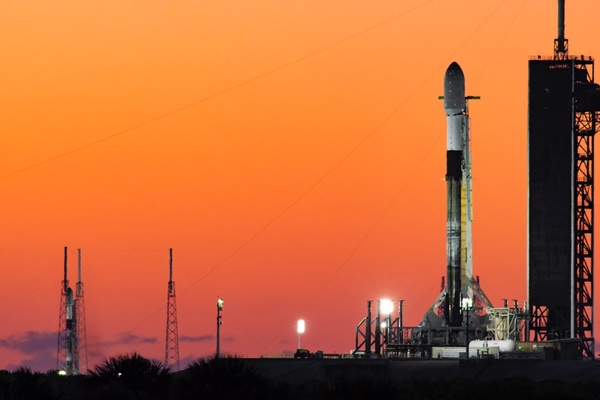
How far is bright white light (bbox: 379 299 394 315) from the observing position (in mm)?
150500

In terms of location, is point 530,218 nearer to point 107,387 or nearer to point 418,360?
Result: point 418,360

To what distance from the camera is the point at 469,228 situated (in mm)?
149250

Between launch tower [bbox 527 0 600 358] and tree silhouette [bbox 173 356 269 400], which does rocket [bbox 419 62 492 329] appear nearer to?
launch tower [bbox 527 0 600 358]

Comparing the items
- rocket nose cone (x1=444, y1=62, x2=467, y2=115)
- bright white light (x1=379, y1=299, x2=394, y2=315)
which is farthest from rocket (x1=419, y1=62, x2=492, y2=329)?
bright white light (x1=379, y1=299, x2=394, y2=315)

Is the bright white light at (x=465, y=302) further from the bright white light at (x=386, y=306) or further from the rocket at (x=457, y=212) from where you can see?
the bright white light at (x=386, y=306)

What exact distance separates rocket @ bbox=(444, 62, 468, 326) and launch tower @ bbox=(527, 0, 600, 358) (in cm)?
582

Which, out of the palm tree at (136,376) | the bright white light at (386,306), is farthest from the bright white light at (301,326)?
the palm tree at (136,376)

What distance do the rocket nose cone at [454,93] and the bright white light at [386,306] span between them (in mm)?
17390

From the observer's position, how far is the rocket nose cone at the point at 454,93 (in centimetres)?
14712

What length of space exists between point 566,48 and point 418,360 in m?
32.0

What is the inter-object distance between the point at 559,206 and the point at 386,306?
17.4m

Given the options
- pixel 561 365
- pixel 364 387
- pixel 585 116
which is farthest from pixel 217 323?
pixel 364 387

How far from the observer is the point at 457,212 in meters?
148

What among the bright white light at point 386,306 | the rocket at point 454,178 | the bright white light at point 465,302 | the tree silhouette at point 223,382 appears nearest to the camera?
the tree silhouette at point 223,382
